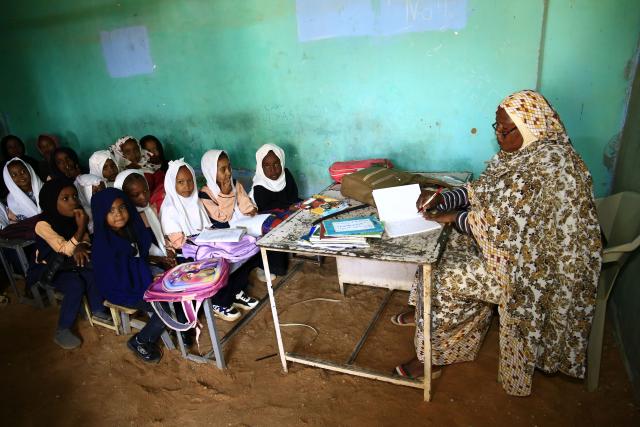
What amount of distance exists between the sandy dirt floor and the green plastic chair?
0.19 meters

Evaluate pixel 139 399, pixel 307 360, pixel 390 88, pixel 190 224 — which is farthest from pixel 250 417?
pixel 390 88

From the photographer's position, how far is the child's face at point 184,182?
297cm

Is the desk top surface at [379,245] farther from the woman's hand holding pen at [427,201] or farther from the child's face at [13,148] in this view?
the child's face at [13,148]

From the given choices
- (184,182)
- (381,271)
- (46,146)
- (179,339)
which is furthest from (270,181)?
(46,146)

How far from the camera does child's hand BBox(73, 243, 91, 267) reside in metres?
2.79

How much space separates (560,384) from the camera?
211 centimetres

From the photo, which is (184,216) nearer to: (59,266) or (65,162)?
(59,266)

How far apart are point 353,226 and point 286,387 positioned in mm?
1030

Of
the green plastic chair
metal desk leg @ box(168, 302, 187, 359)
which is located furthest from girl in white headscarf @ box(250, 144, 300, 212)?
the green plastic chair

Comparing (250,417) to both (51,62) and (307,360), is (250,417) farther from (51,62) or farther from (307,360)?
(51,62)

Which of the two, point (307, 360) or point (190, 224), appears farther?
point (190, 224)

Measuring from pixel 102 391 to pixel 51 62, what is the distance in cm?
398

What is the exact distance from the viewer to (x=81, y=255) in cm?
281

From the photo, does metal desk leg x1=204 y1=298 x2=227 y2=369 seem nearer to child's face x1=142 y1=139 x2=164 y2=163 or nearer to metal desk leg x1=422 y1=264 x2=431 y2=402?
A: metal desk leg x1=422 y1=264 x2=431 y2=402
